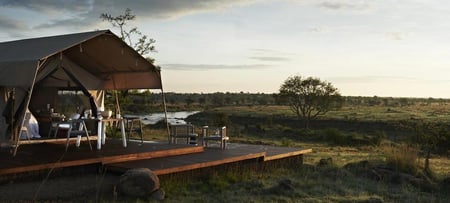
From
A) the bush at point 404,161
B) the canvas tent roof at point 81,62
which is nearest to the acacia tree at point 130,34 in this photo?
the canvas tent roof at point 81,62

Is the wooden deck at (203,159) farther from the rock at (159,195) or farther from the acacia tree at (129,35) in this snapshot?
the acacia tree at (129,35)

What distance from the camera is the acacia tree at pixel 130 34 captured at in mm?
18953

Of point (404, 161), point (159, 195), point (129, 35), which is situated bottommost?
point (159, 195)

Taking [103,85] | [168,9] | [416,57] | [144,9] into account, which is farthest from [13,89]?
[416,57]

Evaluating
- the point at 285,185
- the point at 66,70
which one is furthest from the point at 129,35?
the point at 285,185

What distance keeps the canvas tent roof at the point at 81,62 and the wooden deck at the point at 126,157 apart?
1.21 meters

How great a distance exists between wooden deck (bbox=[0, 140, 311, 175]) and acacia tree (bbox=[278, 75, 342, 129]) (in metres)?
20.2

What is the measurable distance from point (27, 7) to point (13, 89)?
15.9 ft

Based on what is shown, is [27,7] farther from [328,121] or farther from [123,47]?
[328,121]

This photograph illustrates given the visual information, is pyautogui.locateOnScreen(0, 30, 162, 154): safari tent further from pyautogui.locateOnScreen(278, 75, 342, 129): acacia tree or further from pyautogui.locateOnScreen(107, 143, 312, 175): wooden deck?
pyautogui.locateOnScreen(278, 75, 342, 129): acacia tree

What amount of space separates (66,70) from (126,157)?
3923mm

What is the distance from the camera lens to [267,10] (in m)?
14.4

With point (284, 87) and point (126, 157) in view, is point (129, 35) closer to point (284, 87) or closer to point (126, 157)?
point (126, 157)

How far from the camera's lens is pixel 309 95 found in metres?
30.0
